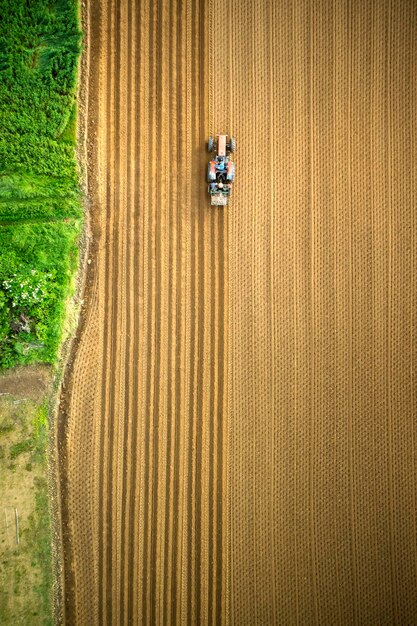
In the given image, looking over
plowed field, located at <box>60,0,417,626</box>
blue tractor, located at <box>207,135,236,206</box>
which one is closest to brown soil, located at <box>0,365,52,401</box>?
plowed field, located at <box>60,0,417,626</box>

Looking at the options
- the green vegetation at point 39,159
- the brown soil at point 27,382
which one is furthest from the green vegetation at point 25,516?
the green vegetation at point 39,159

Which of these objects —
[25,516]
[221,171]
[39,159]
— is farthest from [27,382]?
[221,171]

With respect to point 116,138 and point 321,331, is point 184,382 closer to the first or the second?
point 321,331

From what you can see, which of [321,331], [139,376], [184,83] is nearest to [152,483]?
[139,376]

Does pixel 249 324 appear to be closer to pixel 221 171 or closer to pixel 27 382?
pixel 221 171

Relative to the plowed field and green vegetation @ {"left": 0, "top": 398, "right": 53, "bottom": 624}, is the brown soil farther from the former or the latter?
the plowed field

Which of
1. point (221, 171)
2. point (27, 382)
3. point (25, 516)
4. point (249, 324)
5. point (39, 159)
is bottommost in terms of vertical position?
point (25, 516)

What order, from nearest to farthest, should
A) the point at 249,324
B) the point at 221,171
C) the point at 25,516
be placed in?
the point at 25,516 → the point at 221,171 → the point at 249,324
